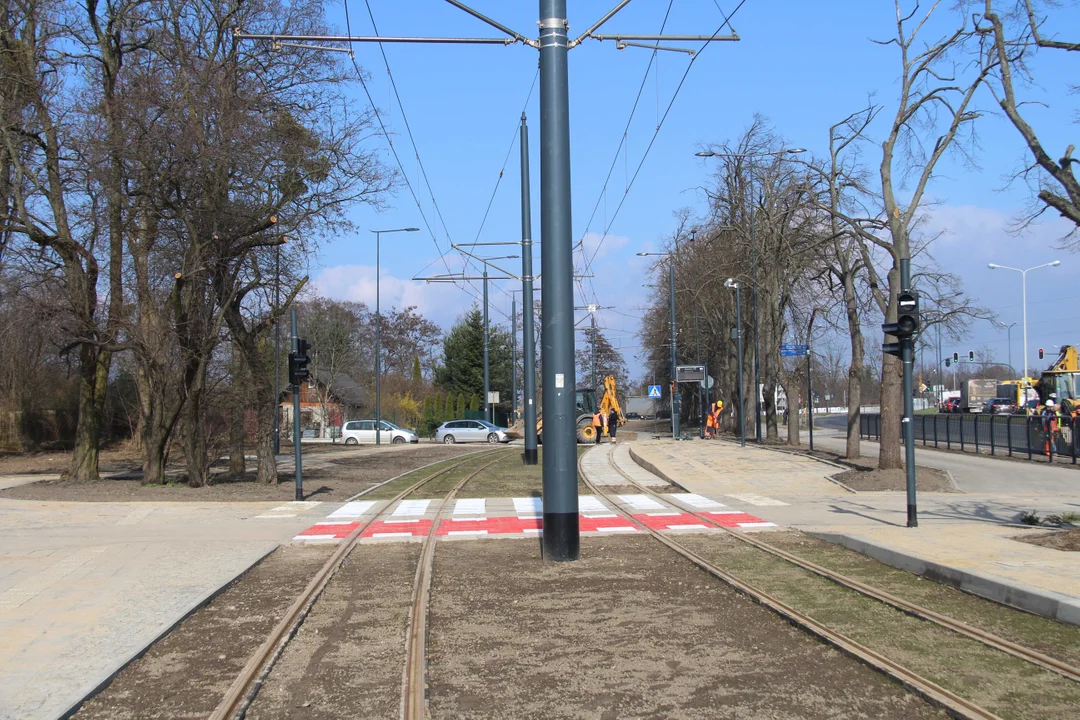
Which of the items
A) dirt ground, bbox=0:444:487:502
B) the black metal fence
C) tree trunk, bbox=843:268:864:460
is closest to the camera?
dirt ground, bbox=0:444:487:502

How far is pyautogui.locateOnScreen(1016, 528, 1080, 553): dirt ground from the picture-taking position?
35.7 ft

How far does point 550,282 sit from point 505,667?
5.13 m

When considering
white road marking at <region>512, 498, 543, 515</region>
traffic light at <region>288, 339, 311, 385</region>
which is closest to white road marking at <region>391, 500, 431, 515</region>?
white road marking at <region>512, 498, 543, 515</region>

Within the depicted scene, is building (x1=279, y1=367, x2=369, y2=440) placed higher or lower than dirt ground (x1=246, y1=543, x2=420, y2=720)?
higher

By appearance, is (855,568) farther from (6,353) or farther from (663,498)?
(6,353)

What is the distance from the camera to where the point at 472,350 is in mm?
82375

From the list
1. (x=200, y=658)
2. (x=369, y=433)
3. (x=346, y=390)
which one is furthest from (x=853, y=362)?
(x=346, y=390)

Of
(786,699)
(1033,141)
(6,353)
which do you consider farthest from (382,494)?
(6,353)

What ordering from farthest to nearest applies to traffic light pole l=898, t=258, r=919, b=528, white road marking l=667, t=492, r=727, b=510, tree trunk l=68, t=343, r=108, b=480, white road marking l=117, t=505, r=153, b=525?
1. tree trunk l=68, t=343, r=108, b=480
2. white road marking l=667, t=492, r=727, b=510
3. white road marking l=117, t=505, r=153, b=525
4. traffic light pole l=898, t=258, r=919, b=528

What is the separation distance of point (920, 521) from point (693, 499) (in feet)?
17.1

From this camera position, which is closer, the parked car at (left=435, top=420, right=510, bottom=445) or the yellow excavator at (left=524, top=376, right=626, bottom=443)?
the yellow excavator at (left=524, top=376, right=626, bottom=443)

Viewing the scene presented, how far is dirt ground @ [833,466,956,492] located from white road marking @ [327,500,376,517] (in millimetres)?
10316

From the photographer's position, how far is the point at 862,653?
6684 millimetres

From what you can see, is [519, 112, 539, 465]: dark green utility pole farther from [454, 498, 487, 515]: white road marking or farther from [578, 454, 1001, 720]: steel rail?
[578, 454, 1001, 720]: steel rail
